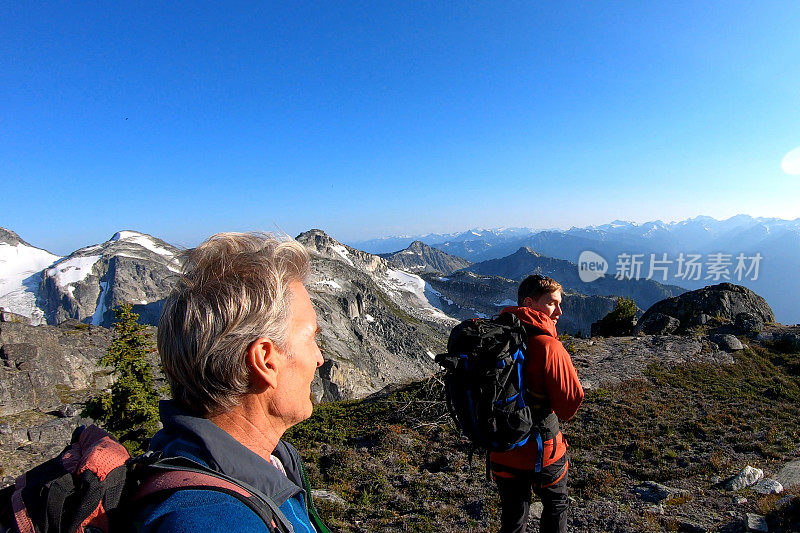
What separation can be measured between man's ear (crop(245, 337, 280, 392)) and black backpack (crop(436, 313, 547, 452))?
2682mm

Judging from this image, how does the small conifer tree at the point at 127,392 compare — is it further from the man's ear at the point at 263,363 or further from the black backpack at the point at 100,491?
the black backpack at the point at 100,491

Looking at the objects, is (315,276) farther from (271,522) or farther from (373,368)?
(373,368)

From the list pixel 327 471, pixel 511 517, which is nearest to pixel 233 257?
pixel 511 517

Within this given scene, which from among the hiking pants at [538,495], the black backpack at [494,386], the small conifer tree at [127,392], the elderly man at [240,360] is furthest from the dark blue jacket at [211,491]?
the small conifer tree at [127,392]

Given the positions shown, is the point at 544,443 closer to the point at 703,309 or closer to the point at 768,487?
the point at 768,487

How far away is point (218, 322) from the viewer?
1930 mm

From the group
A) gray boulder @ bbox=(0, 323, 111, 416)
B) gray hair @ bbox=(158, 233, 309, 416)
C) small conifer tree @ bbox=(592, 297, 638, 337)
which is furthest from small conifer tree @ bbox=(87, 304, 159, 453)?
small conifer tree @ bbox=(592, 297, 638, 337)

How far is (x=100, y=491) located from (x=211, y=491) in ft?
1.36

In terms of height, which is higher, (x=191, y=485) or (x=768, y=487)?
(x=191, y=485)

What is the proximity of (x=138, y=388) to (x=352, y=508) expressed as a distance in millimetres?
12964

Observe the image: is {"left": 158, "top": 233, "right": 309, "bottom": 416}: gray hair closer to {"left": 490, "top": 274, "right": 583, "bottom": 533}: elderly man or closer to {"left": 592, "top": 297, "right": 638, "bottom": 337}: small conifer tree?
{"left": 490, "top": 274, "right": 583, "bottom": 533}: elderly man

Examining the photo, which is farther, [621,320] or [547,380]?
[621,320]

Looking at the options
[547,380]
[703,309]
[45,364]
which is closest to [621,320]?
[703,309]

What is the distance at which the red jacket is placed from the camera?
4.28 meters
